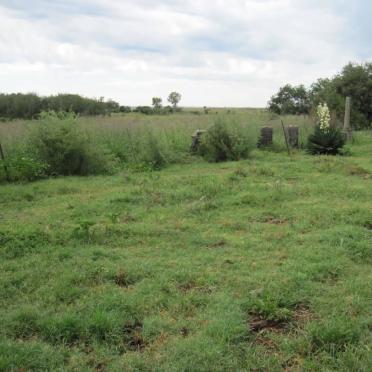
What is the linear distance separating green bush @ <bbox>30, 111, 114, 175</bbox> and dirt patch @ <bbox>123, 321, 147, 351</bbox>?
272 inches

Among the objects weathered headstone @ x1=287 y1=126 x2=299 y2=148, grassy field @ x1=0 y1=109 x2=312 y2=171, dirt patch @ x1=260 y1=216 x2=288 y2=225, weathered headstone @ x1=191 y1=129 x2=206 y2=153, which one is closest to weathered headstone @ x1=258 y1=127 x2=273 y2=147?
grassy field @ x1=0 y1=109 x2=312 y2=171

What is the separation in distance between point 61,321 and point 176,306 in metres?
0.90

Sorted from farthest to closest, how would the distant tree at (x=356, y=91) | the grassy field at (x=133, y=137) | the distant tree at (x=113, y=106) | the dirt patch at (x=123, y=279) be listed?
the distant tree at (x=113, y=106)
the distant tree at (x=356, y=91)
the grassy field at (x=133, y=137)
the dirt patch at (x=123, y=279)

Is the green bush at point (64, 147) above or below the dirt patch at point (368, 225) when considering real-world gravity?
above

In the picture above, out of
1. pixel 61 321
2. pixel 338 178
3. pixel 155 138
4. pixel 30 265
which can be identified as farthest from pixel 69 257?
pixel 155 138

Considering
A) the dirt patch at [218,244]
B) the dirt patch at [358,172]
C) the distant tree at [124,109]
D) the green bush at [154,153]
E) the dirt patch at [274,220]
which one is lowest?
the dirt patch at [218,244]

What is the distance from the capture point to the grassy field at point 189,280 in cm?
307

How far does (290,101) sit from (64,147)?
2513 centimetres

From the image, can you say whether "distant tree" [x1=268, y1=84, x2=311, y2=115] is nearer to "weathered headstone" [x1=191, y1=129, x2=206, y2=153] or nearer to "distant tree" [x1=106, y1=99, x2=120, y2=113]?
"distant tree" [x1=106, y1=99, x2=120, y2=113]

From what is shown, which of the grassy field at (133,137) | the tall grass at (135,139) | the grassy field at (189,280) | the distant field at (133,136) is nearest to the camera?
the grassy field at (189,280)

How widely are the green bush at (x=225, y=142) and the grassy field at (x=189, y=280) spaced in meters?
4.03

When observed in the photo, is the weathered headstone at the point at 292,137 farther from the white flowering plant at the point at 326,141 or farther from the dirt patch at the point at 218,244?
the dirt patch at the point at 218,244

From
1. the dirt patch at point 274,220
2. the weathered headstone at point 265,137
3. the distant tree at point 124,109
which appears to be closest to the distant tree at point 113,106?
the distant tree at point 124,109

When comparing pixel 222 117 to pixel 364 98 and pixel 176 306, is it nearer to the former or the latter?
pixel 176 306
